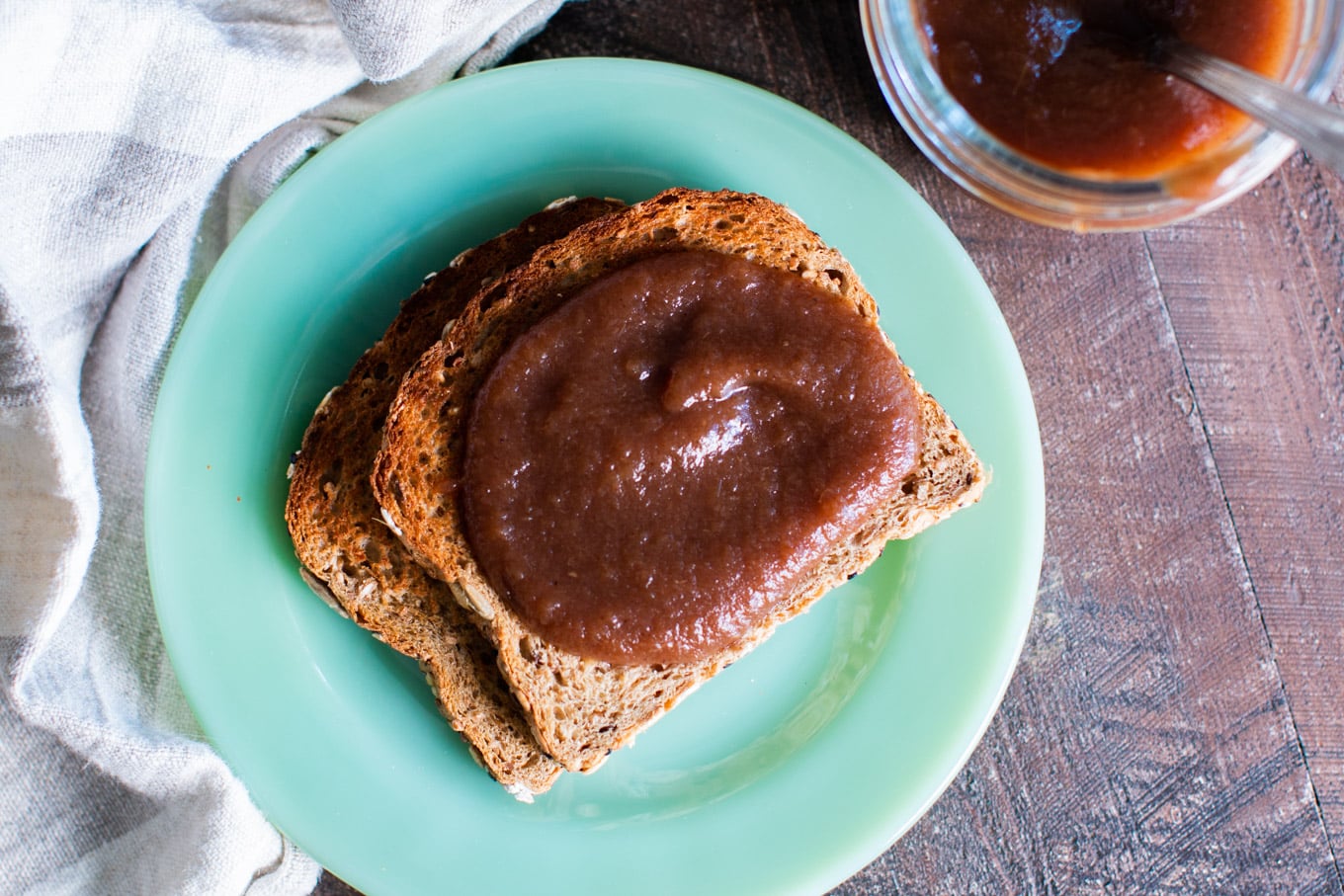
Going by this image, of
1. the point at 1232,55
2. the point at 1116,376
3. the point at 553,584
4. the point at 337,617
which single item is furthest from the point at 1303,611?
the point at 337,617

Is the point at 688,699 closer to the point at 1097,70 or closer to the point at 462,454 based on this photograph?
the point at 462,454

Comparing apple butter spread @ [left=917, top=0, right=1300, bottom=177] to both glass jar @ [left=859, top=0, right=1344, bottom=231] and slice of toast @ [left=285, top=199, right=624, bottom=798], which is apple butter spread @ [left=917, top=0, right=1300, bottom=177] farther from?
slice of toast @ [left=285, top=199, right=624, bottom=798]

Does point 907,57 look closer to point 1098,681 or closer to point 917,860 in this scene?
point 1098,681

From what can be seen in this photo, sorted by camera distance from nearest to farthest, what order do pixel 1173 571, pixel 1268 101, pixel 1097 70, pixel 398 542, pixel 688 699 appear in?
pixel 1268 101
pixel 1097 70
pixel 398 542
pixel 688 699
pixel 1173 571

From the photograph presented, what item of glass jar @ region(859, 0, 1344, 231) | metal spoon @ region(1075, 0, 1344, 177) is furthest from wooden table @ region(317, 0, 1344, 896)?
metal spoon @ region(1075, 0, 1344, 177)

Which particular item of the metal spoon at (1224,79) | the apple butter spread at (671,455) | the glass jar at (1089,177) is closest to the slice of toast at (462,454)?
the apple butter spread at (671,455)

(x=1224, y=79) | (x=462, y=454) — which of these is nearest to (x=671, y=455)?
(x=462, y=454)
